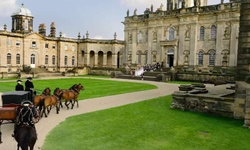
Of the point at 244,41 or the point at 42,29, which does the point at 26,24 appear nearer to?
the point at 42,29

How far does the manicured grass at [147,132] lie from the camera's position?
7859 millimetres

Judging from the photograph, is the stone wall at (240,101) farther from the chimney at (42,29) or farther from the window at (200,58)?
the chimney at (42,29)

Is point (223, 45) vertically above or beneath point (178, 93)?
above

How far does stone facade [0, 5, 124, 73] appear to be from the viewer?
138ft

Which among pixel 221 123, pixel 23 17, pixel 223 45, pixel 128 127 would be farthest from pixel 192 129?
pixel 23 17

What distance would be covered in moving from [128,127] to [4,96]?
17.1ft

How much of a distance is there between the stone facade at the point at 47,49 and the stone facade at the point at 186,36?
787cm

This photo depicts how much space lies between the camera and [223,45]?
36219 millimetres

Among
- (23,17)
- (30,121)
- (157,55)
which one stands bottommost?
(30,121)

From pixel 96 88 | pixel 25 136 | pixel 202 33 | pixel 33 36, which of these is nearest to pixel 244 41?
pixel 25 136

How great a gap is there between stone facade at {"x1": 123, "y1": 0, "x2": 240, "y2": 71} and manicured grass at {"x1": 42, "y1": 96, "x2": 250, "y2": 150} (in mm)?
26878

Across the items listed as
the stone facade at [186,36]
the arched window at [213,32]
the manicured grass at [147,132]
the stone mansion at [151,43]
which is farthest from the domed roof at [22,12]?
the manicured grass at [147,132]

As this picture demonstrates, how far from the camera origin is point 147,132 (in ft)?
30.4

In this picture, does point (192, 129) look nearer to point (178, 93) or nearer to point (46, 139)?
point (178, 93)
